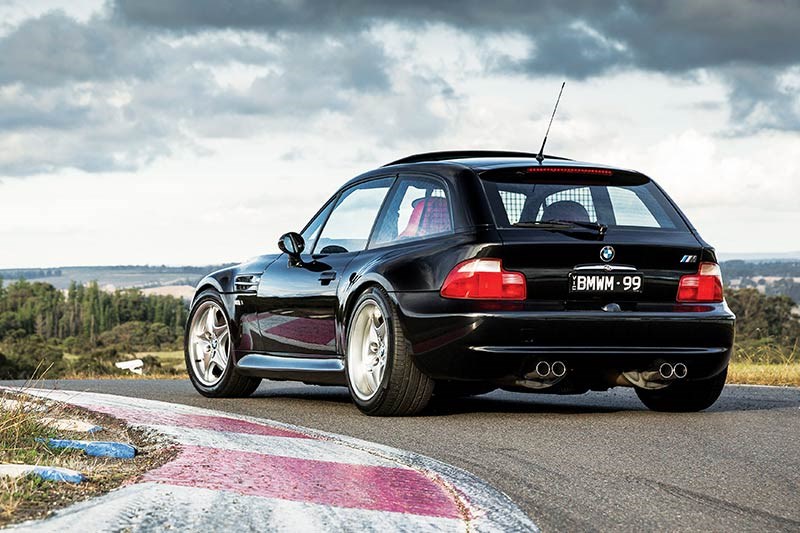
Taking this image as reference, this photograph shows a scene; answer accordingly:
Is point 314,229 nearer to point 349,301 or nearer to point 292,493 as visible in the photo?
point 349,301

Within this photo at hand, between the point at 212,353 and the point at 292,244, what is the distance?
54.4 inches

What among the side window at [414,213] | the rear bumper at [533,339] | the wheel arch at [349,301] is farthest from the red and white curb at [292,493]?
the side window at [414,213]

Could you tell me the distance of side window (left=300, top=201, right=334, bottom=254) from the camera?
924cm

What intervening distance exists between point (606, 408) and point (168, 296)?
125329 mm

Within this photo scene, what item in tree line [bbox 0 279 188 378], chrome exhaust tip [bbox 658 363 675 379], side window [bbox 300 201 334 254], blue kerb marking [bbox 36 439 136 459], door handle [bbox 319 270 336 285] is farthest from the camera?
tree line [bbox 0 279 188 378]

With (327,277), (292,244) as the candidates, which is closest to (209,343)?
(292,244)

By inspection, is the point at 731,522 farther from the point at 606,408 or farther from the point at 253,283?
the point at 253,283

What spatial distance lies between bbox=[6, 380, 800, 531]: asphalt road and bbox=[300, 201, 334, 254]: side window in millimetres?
1204

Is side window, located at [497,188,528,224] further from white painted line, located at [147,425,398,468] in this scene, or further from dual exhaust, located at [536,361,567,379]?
white painted line, located at [147,425,398,468]

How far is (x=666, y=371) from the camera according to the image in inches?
304

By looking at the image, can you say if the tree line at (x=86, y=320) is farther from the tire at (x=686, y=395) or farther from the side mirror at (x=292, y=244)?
the tire at (x=686, y=395)

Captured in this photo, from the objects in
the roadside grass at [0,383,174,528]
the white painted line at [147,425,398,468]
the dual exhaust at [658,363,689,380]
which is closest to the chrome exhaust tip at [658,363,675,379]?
the dual exhaust at [658,363,689,380]

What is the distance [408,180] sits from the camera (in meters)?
8.55

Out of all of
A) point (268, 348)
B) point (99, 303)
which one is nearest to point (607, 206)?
point (268, 348)
